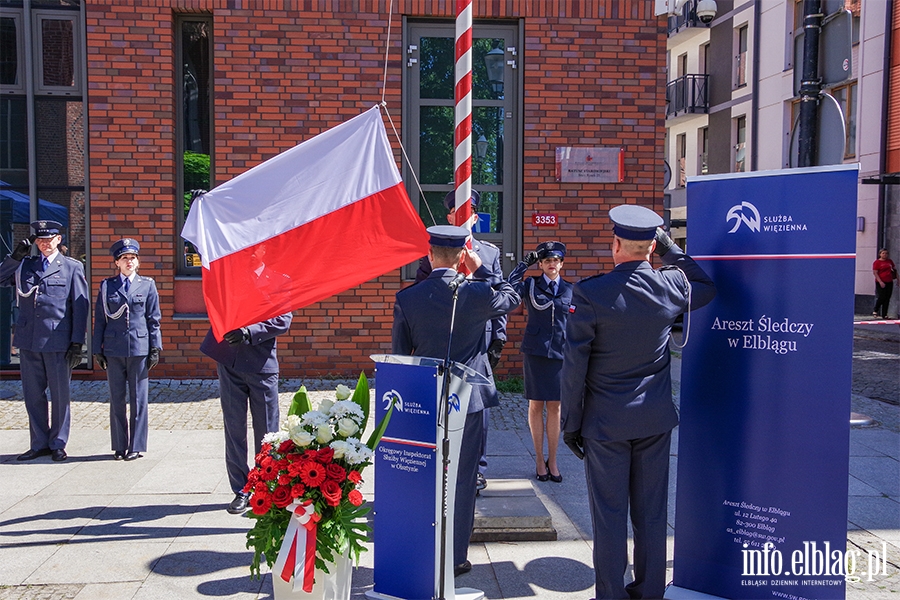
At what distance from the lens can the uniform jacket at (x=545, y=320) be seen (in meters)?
6.22

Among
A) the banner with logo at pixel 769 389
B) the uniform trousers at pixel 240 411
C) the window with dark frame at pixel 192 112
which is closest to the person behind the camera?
the banner with logo at pixel 769 389

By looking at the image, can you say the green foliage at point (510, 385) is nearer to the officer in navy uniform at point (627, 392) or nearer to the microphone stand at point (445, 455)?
the officer in navy uniform at point (627, 392)

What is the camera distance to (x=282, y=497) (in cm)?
379

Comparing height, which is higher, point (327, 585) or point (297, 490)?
point (297, 490)

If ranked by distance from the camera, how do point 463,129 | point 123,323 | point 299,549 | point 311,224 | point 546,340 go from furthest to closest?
point 123,323 < point 546,340 < point 463,129 < point 311,224 < point 299,549

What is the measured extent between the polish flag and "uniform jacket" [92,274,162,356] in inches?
101

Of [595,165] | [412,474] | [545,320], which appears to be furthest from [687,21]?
[412,474]

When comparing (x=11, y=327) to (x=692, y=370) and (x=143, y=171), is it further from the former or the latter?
(x=692, y=370)

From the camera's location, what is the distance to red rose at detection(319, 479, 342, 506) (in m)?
3.78

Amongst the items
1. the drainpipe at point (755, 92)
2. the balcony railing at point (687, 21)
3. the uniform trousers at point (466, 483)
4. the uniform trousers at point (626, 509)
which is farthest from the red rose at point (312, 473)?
the balcony railing at point (687, 21)

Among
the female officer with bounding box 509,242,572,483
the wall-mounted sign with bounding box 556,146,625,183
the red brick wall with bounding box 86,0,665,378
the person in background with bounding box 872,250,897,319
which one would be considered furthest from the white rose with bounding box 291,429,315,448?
the person in background with bounding box 872,250,897,319

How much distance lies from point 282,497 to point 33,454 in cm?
436

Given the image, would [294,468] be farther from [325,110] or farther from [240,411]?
[325,110]

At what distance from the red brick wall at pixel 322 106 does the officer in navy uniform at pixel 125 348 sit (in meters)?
2.77
